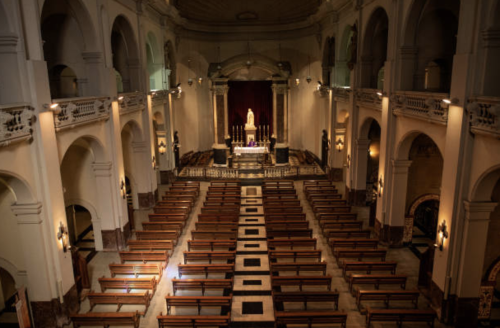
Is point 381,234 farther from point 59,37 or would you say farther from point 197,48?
point 197,48

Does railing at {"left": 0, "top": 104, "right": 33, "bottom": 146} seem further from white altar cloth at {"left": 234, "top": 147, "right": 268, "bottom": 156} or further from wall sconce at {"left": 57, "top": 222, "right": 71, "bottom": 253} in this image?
white altar cloth at {"left": 234, "top": 147, "right": 268, "bottom": 156}

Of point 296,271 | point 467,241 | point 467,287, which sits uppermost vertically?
point 467,241

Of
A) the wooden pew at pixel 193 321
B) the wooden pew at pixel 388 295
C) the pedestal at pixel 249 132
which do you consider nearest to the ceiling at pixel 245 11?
the pedestal at pixel 249 132

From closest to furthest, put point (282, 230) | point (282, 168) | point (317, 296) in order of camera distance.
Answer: point (317, 296)
point (282, 230)
point (282, 168)

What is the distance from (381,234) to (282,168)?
10371 mm

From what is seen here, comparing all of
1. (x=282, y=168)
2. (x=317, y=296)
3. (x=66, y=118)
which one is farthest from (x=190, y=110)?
(x=317, y=296)

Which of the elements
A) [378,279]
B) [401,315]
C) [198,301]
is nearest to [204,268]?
[198,301]

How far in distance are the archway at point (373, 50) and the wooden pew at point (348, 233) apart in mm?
7626

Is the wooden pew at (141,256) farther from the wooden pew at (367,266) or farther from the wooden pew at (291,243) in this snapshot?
the wooden pew at (367,266)

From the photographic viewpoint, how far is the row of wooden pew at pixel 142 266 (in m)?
9.76

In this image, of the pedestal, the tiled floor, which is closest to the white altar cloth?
the pedestal

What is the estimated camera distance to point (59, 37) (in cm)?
1381

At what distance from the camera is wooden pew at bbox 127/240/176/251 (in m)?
14.0

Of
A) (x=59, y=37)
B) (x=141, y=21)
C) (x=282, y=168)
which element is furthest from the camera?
(x=282, y=168)
